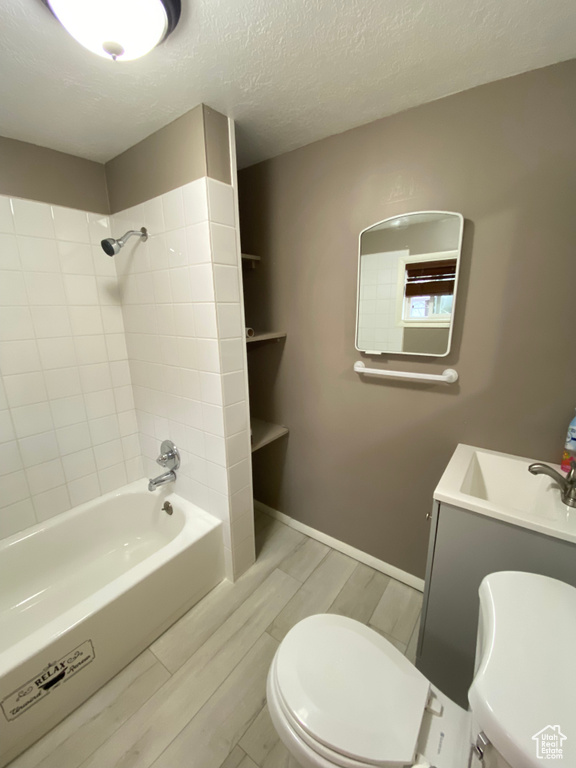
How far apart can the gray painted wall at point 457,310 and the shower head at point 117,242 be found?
22.2 inches

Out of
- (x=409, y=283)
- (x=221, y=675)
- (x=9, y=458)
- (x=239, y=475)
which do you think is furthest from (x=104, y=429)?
(x=409, y=283)

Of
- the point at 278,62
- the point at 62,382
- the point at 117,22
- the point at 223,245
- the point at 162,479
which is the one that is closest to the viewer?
the point at 117,22

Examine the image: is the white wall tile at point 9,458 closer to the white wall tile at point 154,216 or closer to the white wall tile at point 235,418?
the white wall tile at point 235,418

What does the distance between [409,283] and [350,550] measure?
1483mm

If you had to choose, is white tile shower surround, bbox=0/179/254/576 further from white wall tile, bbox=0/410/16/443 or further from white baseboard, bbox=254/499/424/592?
white baseboard, bbox=254/499/424/592

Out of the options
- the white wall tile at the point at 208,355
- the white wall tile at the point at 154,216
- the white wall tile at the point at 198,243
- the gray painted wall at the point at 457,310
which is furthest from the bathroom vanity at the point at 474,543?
the white wall tile at the point at 154,216

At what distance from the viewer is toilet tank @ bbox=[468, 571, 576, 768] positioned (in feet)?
1.52

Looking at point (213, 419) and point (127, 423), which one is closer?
point (213, 419)

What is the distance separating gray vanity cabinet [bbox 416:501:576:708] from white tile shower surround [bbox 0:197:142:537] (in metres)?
1.74

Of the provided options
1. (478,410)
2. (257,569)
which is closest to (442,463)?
(478,410)

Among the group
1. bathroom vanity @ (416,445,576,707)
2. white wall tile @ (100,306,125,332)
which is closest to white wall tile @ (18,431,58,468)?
white wall tile @ (100,306,125,332)

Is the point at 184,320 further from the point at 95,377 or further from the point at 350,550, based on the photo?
the point at 350,550

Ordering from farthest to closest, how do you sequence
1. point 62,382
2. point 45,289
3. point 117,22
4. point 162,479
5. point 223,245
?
point 162,479
point 62,382
point 45,289
point 223,245
point 117,22

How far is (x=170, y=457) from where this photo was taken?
1641 mm
